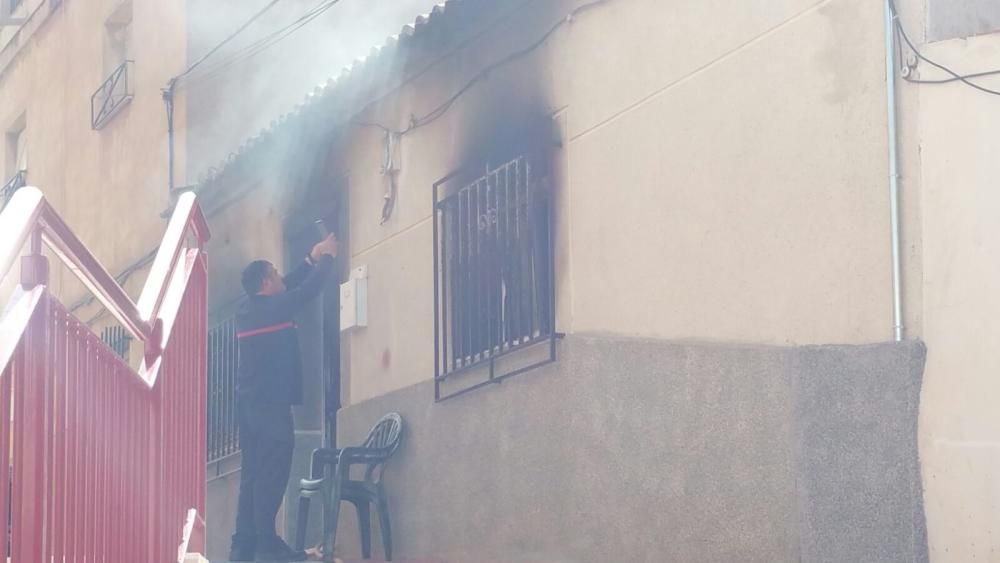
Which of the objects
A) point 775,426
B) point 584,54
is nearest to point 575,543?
point 775,426

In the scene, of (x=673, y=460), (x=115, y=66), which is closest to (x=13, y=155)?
(x=115, y=66)

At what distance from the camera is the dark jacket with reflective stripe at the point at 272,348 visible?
9.04m

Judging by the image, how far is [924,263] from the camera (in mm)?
5457

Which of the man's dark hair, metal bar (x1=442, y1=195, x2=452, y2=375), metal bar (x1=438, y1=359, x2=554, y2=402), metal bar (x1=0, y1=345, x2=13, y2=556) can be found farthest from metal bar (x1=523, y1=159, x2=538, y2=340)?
metal bar (x1=0, y1=345, x2=13, y2=556)

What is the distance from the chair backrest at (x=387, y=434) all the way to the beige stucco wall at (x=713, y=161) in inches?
64.7

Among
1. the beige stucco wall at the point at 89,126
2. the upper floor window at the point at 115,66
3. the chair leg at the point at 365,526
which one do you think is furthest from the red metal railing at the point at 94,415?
the upper floor window at the point at 115,66

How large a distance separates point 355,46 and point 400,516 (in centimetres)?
514

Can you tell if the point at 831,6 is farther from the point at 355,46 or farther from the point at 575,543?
the point at 355,46

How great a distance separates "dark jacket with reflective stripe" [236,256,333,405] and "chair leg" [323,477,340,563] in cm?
57

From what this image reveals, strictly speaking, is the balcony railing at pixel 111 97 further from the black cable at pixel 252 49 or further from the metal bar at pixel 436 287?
the metal bar at pixel 436 287

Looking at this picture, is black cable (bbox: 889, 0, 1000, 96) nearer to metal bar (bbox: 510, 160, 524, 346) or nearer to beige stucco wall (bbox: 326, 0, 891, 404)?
beige stucco wall (bbox: 326, 0, 891, 404)

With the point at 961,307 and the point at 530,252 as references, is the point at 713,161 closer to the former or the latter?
the point at 961,307

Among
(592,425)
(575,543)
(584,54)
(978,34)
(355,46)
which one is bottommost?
(575,543)

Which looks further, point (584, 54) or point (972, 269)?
point (584, 54)
